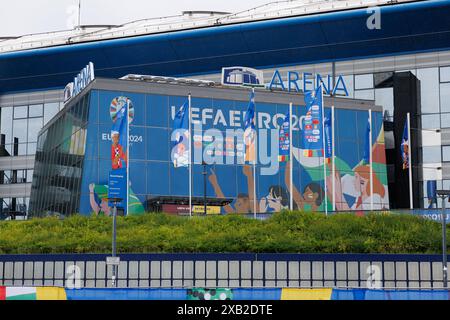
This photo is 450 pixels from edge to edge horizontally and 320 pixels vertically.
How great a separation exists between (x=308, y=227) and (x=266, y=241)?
4.07 metres

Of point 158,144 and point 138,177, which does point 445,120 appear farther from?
point 138,177

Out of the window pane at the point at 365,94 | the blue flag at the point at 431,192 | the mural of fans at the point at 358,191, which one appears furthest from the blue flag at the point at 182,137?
the window pane at the point at 365,94

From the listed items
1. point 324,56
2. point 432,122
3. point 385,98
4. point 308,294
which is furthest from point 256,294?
point 324,56

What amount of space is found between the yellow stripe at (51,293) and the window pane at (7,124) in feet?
262

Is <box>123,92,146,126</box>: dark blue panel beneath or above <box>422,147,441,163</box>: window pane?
above

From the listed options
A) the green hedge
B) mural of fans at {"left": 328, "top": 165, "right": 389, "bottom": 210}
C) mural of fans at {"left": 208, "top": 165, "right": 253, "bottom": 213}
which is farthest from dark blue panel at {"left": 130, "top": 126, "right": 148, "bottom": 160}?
the green hedge

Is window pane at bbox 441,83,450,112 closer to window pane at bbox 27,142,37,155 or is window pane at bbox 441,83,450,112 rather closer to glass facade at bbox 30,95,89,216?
glass facade at bbox 30,95,89,216

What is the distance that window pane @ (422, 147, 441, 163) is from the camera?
310 feet

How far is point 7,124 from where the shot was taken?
113562mm

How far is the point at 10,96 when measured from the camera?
113000 millimetres

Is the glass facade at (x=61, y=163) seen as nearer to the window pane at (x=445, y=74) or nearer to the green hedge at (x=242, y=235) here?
the green hedge at (x=242, y=235)

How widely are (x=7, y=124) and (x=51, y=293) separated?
81260 millimetres

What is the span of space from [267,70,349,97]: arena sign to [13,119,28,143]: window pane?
3252 centimetres

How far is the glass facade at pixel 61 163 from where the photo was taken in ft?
259
